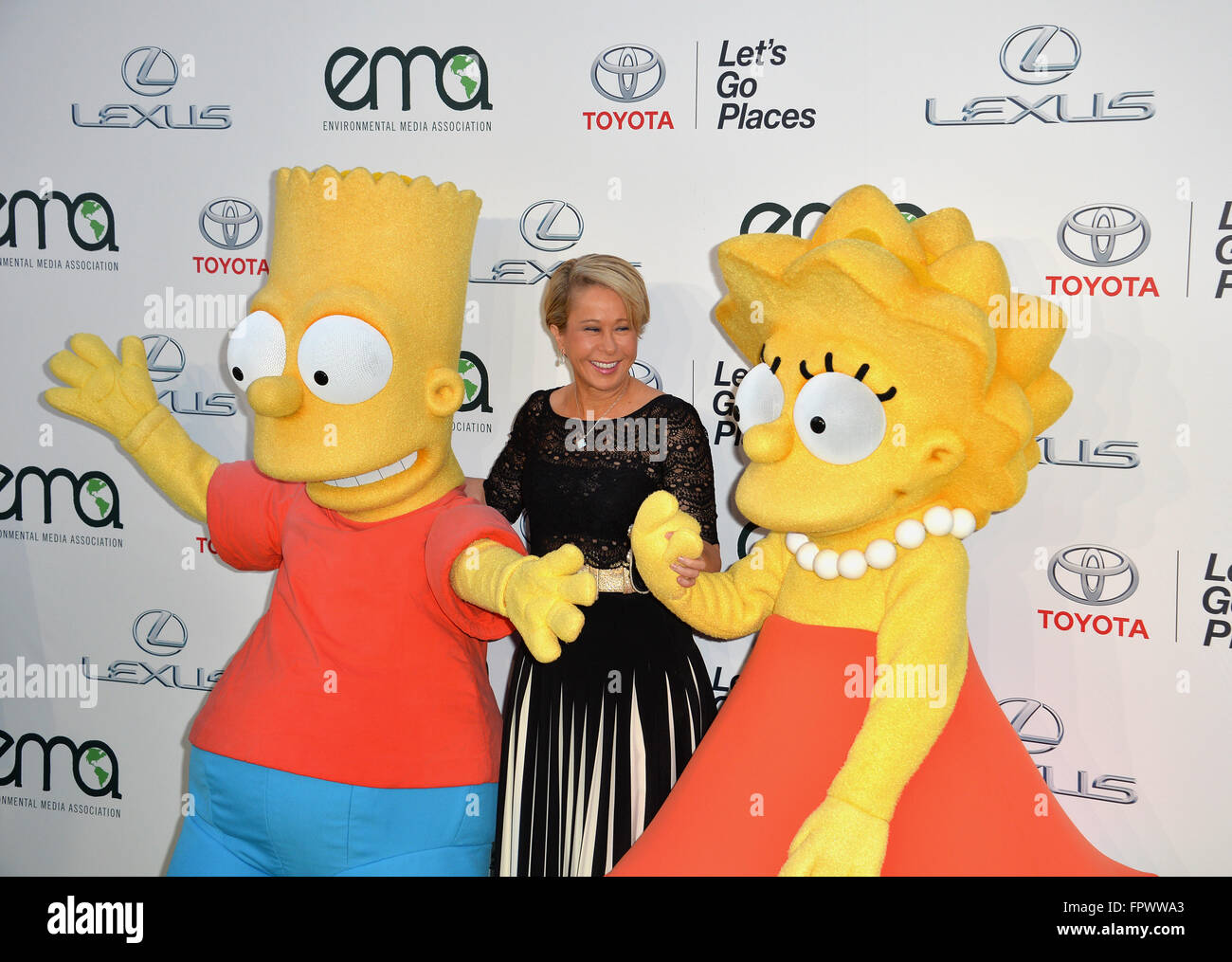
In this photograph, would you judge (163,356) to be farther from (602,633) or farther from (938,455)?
(938,455)

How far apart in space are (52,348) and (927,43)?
2444mm

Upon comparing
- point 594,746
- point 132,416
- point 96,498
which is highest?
point 132,416

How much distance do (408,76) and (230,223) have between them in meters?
0.63

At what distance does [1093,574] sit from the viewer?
2.57 m

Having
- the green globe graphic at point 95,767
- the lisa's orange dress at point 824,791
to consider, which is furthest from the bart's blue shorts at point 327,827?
the green globe graphic at point 95,767

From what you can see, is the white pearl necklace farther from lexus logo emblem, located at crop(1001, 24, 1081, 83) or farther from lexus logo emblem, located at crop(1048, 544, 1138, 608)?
lexus logo emblem, located at crop(1001, 24, 1081, 83)

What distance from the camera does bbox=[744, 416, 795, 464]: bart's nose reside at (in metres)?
1.85

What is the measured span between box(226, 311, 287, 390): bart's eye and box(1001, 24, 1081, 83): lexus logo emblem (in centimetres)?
171

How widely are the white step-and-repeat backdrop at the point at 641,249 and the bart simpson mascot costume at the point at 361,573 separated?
25.4 inches

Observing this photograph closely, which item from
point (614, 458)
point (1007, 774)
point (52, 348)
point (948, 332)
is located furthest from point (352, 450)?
point (52, 348)

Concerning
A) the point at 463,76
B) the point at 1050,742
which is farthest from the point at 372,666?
the point at 1050,742

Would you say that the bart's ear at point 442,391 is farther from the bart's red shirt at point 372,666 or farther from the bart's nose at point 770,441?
the bart's nose at point 770,441

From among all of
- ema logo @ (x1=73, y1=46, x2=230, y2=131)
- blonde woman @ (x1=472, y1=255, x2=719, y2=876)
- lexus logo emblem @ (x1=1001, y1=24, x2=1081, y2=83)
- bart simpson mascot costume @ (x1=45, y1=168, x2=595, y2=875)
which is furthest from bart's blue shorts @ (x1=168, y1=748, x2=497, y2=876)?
lexus logo emblem @ (x1=1001, y1=24, x2=1081, y2=83)

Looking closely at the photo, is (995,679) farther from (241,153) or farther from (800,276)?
(241,153)
